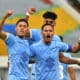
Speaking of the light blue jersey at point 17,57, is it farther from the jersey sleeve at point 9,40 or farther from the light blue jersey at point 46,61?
the light blue jersey at point 46,61

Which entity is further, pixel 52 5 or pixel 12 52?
pixel 52 5

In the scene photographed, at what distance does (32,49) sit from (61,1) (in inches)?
251

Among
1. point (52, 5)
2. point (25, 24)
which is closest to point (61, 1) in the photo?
point (52, 5)

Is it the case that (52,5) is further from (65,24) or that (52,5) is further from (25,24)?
(25,24)

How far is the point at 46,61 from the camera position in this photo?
7758mm

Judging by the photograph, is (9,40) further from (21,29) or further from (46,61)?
(46,61)

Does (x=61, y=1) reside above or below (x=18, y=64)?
above

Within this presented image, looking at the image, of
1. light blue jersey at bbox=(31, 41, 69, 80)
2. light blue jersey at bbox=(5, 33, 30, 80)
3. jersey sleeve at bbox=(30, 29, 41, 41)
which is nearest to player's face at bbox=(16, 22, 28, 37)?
light blue jersey at bbox=(5, 33, 30, 80)

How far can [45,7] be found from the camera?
553 inches

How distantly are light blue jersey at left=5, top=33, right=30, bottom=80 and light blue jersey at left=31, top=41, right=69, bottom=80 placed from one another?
217 mm

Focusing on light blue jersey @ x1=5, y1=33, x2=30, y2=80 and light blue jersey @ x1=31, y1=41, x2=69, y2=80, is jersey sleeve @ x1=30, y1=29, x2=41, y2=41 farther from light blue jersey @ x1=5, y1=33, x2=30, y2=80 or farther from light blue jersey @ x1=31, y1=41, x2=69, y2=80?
light blue jersey @ x1=31, y1=41, x2=69, y2=80

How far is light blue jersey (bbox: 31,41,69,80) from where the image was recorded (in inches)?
305

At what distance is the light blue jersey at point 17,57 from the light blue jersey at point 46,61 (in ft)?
0.71

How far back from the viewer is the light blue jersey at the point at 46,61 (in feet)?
25.4
